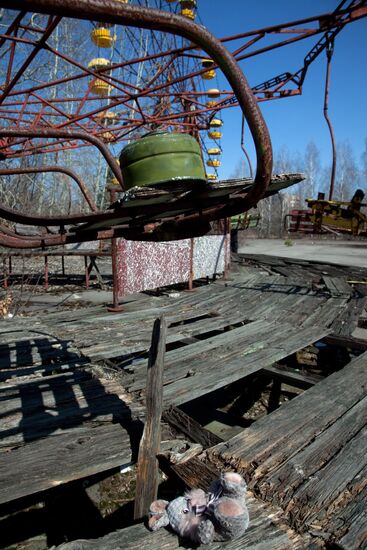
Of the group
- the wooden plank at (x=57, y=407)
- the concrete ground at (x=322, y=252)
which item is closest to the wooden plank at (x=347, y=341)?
the wooden plank at (x=57, y=407)

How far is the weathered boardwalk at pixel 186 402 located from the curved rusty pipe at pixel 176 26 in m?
1.74

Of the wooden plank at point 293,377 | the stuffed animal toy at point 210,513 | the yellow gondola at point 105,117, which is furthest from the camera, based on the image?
the yellow gondola at point 105,117

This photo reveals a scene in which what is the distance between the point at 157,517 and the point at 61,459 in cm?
71

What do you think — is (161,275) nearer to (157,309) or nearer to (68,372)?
(157,309)

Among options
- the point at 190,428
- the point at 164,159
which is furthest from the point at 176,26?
the point at 190,428

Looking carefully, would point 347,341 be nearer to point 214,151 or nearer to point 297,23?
point 297,23

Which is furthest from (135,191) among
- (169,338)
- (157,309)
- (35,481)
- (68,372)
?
(157,309)

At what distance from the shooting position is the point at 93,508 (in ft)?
13.7

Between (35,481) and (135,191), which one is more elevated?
(135,191)

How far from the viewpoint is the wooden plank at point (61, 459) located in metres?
2.11

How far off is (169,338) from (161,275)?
7.52 ft

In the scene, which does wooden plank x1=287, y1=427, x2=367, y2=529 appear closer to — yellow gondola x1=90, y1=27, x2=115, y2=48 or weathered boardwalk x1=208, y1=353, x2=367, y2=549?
weathered boardwalk x1=208, y1=353, x2=367, y2=549

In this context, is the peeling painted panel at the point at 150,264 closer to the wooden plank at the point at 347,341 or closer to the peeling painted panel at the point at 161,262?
the peeling painted panel at the point at 161,262

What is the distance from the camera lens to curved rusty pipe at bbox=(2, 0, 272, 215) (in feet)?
2.99
